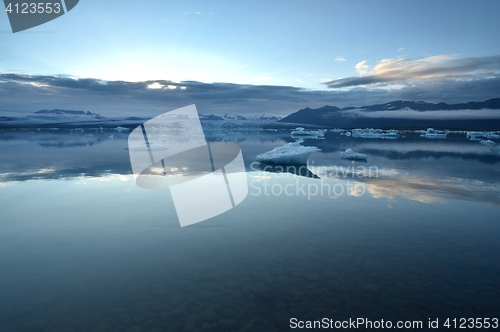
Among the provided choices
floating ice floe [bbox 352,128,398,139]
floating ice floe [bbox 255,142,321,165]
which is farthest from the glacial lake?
floating ice floe [bbox 352,128,398,139]

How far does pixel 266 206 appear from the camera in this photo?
30.5 ft

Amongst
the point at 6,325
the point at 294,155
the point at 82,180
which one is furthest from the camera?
the point at 294,155

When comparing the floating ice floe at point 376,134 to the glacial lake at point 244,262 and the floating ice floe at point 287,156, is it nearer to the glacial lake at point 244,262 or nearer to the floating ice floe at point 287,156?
the floating ice floe at point 287,156

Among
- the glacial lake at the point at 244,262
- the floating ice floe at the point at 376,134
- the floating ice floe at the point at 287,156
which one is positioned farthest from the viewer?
the floating ice floe at the point at 376,134

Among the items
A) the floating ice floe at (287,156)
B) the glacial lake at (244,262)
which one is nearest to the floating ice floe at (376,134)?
the floating ice floe at (287,156)

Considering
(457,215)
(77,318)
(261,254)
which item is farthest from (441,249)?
(77,318)

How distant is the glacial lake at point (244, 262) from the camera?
157 inches

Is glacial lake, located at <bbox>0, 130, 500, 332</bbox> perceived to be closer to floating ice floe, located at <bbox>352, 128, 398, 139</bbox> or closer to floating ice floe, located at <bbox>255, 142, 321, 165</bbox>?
floating ice floe, located at <bbox>255, 142, 321, 165</bbox>

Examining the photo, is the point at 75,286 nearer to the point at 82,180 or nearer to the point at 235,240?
the point at 235,240

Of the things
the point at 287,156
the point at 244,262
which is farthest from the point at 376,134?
the point at 244,262

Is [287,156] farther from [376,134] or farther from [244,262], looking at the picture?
[376,134]

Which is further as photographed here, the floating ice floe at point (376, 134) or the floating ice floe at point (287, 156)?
the floating ice floe at point (376, 134)

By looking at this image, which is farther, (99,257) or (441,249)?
(441,249)

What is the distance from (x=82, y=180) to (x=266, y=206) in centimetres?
973
